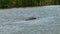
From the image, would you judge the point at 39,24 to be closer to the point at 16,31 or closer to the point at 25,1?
the point at 16,31

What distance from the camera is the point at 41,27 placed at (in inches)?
34.4

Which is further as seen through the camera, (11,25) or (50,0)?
(50,0)

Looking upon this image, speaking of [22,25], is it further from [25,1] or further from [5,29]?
[25,1]

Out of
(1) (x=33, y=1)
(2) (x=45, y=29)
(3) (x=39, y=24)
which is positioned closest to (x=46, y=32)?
(2) (x=45, y=29)

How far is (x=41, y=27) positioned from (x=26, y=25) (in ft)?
0.26

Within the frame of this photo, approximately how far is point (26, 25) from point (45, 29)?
0.11m

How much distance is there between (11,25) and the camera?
912 millimetres

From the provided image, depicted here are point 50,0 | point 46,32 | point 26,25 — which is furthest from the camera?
point 50,0

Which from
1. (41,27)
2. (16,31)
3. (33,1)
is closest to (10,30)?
(16,31)

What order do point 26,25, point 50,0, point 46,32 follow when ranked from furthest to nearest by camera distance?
point 50,0 → point 26,25 → point 46,32

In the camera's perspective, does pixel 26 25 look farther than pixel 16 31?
Yes

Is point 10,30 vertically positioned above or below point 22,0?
above

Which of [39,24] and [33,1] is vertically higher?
[39,24]

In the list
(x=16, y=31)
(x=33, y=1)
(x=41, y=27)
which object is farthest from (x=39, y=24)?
(x=33, y=1)
